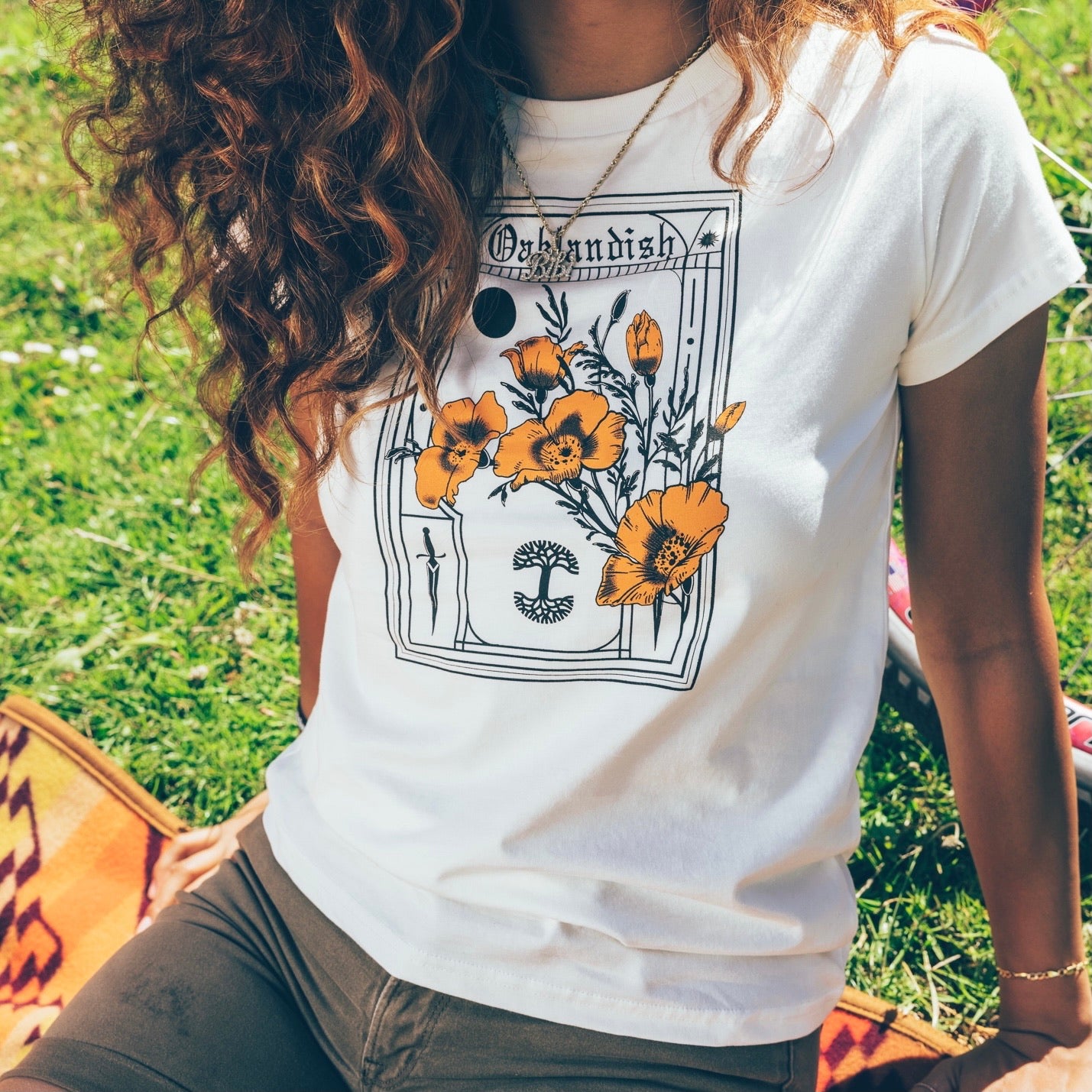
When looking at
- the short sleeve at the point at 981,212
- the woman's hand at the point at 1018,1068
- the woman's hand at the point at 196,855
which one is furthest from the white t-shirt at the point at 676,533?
the woman's hand at the point at 196,855

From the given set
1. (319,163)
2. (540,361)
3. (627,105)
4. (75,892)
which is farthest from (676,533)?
(75,892)

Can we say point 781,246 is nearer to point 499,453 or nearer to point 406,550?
point 499,453

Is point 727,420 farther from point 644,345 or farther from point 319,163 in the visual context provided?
point 319,163

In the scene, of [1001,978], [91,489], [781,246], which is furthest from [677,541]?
[91,489]

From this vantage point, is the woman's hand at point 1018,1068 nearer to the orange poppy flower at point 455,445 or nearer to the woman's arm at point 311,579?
the orange poppy flower at point 455,445

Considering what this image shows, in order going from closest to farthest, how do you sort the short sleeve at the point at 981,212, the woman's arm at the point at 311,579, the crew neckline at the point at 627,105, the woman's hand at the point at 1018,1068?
the short sleeve at the point at 981,212, the crew neckline at the point at 627,105, the woman's hand at the point at 1018,1068, the woman's arm at the point at 311,579

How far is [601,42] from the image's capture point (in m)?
1.23

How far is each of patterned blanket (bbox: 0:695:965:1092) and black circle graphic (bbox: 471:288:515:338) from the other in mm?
1252

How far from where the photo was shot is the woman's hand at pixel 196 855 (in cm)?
176

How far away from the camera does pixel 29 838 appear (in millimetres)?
2174

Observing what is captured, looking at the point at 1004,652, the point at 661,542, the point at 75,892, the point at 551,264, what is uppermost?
the point at 551,264

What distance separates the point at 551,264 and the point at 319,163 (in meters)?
0.31

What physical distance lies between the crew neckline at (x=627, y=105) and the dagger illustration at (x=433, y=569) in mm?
483

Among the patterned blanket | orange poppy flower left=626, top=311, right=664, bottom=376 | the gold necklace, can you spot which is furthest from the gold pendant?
the patterned blanket
